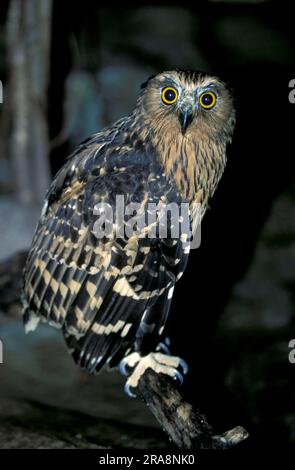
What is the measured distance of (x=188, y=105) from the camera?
3148mm

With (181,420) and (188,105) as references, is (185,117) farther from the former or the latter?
(181,420)

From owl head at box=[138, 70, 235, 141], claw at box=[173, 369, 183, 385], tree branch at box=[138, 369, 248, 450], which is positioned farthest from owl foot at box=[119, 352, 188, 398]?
owl head at box=[138, 70, 235, 141]

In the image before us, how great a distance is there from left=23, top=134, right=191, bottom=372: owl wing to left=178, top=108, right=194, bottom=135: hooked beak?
33 centimetres

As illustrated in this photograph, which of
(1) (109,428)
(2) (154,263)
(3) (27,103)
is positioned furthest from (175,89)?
(3) (27,103)

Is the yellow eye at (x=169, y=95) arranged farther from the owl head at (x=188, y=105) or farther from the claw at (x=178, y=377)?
the claw at (x=178, y=377)

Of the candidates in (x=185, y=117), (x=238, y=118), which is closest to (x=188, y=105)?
(x=185, y=117)

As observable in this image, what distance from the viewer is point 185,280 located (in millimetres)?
5676

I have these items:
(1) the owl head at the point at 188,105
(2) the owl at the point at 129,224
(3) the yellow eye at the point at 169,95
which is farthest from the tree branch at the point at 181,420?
(3) the yellow eye at the point at 169,95

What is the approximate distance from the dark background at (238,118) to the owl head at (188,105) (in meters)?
2.72

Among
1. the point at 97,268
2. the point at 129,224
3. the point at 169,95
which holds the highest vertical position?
the point at 169,95

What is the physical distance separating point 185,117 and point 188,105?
66 millimetres

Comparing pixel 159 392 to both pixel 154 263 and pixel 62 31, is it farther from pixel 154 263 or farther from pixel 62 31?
pixel 62 31

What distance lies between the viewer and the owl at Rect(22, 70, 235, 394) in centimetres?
322

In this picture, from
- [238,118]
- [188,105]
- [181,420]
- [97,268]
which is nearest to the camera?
[181,420]
